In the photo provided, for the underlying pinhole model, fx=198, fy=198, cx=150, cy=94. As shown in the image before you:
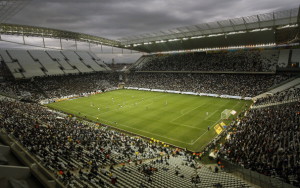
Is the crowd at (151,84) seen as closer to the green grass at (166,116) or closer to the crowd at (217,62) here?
the crowd at (217,62)

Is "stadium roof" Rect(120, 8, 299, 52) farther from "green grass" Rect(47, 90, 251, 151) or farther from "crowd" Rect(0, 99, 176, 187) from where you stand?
"crowd" Rect(0, 99, 176, 187)

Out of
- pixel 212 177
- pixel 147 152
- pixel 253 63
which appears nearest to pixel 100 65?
pixel 253 63

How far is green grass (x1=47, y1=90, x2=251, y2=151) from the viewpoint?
27.6m

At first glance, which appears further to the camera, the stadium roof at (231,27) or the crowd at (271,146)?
A: the stadium roof at (231,27)

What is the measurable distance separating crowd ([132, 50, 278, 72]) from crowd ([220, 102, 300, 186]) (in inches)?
1388

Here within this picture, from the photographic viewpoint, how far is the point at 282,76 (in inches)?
1956

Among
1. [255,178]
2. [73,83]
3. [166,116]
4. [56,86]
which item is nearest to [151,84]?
[73,83]

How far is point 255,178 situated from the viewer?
557 inches

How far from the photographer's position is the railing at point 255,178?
1274 cm

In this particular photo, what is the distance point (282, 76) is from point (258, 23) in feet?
50.5

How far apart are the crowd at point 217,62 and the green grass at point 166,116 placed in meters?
17.5

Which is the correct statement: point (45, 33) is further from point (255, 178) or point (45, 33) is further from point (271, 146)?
point (255, 178)

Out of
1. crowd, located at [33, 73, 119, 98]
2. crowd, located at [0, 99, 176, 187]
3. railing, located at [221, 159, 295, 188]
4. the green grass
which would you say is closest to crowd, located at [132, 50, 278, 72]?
the green grass

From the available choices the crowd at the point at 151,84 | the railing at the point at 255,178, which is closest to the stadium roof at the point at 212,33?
the crowd at the point at 151,84
